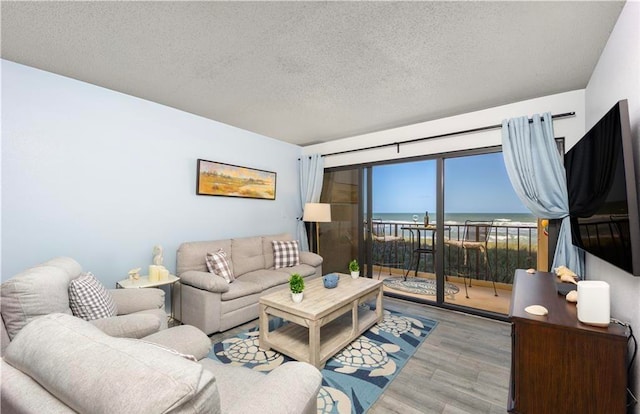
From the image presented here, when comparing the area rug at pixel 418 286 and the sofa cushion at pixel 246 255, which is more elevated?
the sofa cushion at pixel 246 255

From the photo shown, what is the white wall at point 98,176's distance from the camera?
2.27m

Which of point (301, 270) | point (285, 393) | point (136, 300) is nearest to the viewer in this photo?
point (285, 393)

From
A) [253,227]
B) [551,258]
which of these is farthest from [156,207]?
[551,258]

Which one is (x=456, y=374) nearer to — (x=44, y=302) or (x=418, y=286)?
(x=418, y=286)

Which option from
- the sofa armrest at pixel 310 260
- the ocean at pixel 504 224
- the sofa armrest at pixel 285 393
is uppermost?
the ocean at pixel 504 224

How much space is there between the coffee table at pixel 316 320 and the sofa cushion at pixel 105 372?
154cm

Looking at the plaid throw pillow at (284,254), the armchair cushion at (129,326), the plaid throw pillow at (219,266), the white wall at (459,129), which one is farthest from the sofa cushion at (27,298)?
the white wall at (459,129)

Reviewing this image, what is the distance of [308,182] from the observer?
4.81 metres

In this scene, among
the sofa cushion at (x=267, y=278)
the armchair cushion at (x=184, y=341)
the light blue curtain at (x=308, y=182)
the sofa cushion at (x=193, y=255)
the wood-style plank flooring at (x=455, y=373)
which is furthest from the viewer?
the light blue curtain at (x=308, y=182)

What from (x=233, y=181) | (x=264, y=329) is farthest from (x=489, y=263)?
(x=233, y=181)

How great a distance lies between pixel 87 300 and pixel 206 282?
3.51 feet

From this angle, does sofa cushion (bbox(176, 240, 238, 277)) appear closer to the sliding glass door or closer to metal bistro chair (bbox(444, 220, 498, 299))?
the sliding glass door

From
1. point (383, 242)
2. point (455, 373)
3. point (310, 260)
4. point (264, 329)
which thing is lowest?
point (455, 373)

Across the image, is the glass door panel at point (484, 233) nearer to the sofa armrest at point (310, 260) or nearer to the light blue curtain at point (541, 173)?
the light blue curtain at point (541, 173)
